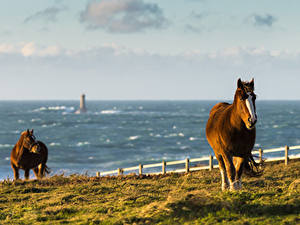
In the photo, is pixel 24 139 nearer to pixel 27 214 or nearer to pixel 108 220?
pixel 27 214

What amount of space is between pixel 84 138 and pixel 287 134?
4306cm

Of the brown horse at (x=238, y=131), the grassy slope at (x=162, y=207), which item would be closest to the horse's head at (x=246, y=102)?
the brown horse at (x=238, y=131)

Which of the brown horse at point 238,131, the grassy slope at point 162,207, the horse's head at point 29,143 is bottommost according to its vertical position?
the grassy slope at point 162,207

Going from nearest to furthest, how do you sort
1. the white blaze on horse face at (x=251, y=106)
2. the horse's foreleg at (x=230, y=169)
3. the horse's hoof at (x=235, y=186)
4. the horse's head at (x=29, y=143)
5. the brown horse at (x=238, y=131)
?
the white blaze on horse face at (x=251, y=106) < the brown horse at (x=238, y=131) < the horse's foreleg at (x=230, y=169) < the horse's hoof at (x=235, y=186) < the horse's head at (x=29, y=143)

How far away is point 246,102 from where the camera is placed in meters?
7.42

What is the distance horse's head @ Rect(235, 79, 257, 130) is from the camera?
24.1 ft

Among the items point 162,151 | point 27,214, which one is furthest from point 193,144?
point 27,214

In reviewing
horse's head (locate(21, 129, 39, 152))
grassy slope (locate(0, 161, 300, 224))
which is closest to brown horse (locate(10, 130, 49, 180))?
horse's head (locate(21, 129, 39, 152))

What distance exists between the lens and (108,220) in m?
7.57

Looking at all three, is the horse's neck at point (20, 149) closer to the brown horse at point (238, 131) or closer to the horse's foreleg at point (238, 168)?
the brown horse at point (238, 131)

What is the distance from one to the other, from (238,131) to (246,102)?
89 centimetres

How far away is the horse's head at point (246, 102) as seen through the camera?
7.34 m

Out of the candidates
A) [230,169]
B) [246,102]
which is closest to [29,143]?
[230,169]

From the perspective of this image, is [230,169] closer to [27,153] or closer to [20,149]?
[27,153]
